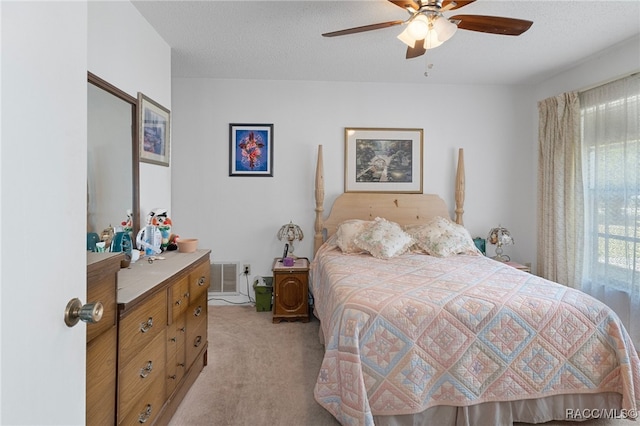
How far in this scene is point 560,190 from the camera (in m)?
3.24

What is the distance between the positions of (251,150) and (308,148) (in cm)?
65

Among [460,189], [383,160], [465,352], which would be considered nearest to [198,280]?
[465,352]

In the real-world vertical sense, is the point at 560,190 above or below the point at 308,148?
below

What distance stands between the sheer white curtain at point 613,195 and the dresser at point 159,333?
3423 mm

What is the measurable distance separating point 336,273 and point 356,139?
186 centimetres

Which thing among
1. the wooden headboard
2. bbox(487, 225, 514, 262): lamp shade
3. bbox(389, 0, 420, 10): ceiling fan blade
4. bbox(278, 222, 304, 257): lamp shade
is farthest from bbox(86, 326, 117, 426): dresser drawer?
bbox(487, 225, 514, 262): lamp shade

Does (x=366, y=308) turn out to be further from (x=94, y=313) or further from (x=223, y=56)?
(x=223, y=56)

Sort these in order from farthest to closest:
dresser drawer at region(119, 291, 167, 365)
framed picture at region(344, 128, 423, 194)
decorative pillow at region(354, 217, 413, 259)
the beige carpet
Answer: framed picture at region(344, 128, 423, 194), decorative pillow at region(354, 217, 413, 259), the beige carpet, dresser drawer at region(119, 291, 167, 365)

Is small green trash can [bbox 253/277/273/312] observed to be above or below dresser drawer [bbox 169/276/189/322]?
below

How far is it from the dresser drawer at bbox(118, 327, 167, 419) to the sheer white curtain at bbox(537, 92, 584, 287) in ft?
11.8

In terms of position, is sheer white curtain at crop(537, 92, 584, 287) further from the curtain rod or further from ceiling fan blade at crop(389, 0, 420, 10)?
ceiling fan blade at crop(389, 0, 420, 10)

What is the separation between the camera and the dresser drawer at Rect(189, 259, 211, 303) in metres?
1.95

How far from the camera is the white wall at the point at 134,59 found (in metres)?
1.80

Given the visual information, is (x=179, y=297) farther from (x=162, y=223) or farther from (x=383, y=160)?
(x=383, y=160)
